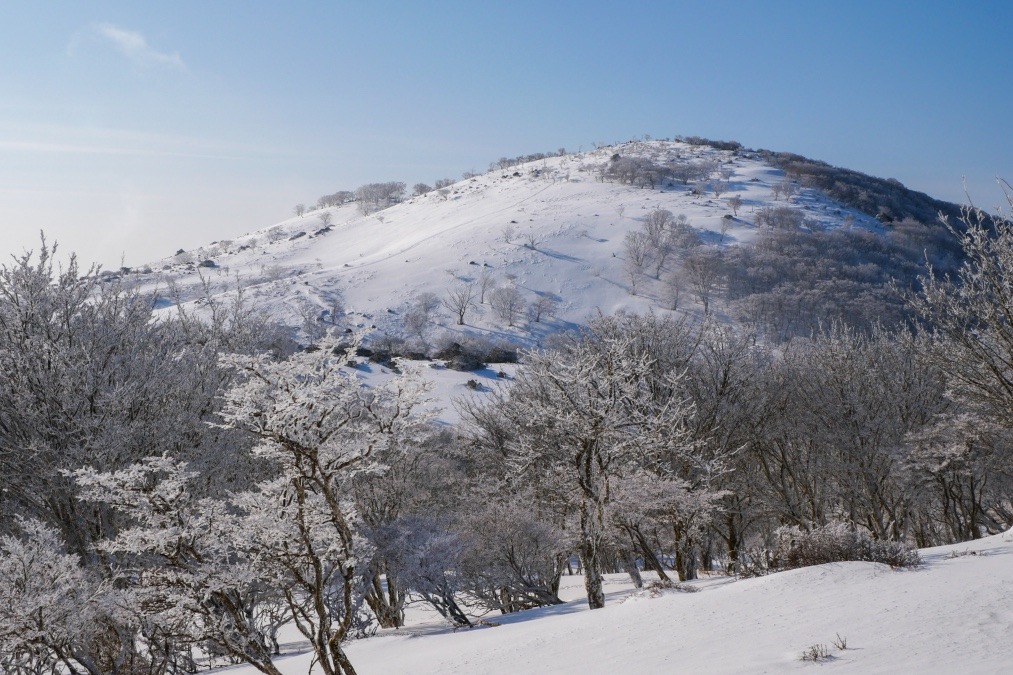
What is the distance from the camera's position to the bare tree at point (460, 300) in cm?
8950

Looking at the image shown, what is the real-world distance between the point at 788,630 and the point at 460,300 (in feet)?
276

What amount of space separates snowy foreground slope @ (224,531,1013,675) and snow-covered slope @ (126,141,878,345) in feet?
207

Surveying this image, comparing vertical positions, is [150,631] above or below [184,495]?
below

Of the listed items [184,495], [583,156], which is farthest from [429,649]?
[583,156]

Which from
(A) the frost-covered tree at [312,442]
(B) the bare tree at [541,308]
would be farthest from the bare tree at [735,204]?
(A) the frost-covered tree at [312,442]

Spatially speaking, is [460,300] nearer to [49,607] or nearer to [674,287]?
[674,287]

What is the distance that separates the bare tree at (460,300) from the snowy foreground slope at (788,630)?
76.7 m

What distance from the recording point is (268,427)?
691cm

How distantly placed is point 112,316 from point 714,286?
96.0 metres

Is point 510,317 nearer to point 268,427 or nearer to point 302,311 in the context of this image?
point 302,311

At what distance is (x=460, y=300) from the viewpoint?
91.1m

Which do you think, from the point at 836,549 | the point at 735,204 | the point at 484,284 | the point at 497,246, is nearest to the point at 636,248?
the point at 497,246

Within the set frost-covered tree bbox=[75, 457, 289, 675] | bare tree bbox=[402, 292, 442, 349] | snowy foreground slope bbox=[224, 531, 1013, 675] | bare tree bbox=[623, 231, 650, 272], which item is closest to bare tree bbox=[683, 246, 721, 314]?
bare tree bbox=[623, 231, 650, 272]

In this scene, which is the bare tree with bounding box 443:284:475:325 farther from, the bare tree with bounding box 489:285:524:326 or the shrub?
the shrub
